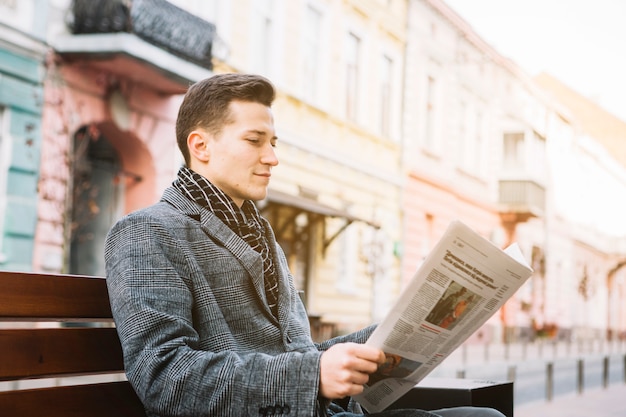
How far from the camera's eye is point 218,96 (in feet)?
7.31

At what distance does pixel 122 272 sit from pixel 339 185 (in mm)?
15335

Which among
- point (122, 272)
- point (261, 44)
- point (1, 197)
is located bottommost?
point (122, 272)

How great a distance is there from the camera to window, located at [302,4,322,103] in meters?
16.2

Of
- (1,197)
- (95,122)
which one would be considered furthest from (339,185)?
(1,197)

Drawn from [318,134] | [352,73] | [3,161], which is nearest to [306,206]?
[318,134]

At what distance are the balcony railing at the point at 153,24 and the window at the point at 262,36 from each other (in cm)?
218

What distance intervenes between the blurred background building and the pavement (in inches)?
92.6

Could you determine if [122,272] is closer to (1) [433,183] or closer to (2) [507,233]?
(1) [433,183]

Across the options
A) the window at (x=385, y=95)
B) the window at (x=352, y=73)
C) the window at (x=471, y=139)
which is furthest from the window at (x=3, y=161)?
the window at (x=471, y=139)

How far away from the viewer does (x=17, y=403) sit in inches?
76.1

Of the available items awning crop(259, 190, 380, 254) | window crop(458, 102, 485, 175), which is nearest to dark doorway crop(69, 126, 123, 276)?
awning crop(259, 190, 380, 254)

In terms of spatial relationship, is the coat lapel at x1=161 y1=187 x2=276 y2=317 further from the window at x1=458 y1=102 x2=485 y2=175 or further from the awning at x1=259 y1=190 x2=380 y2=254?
the window at x1=458 y1=102 x2=485 y2=175

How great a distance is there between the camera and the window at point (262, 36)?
1452 cm

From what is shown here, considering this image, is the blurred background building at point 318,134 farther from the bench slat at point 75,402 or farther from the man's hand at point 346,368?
the man's hand at point 346,368
